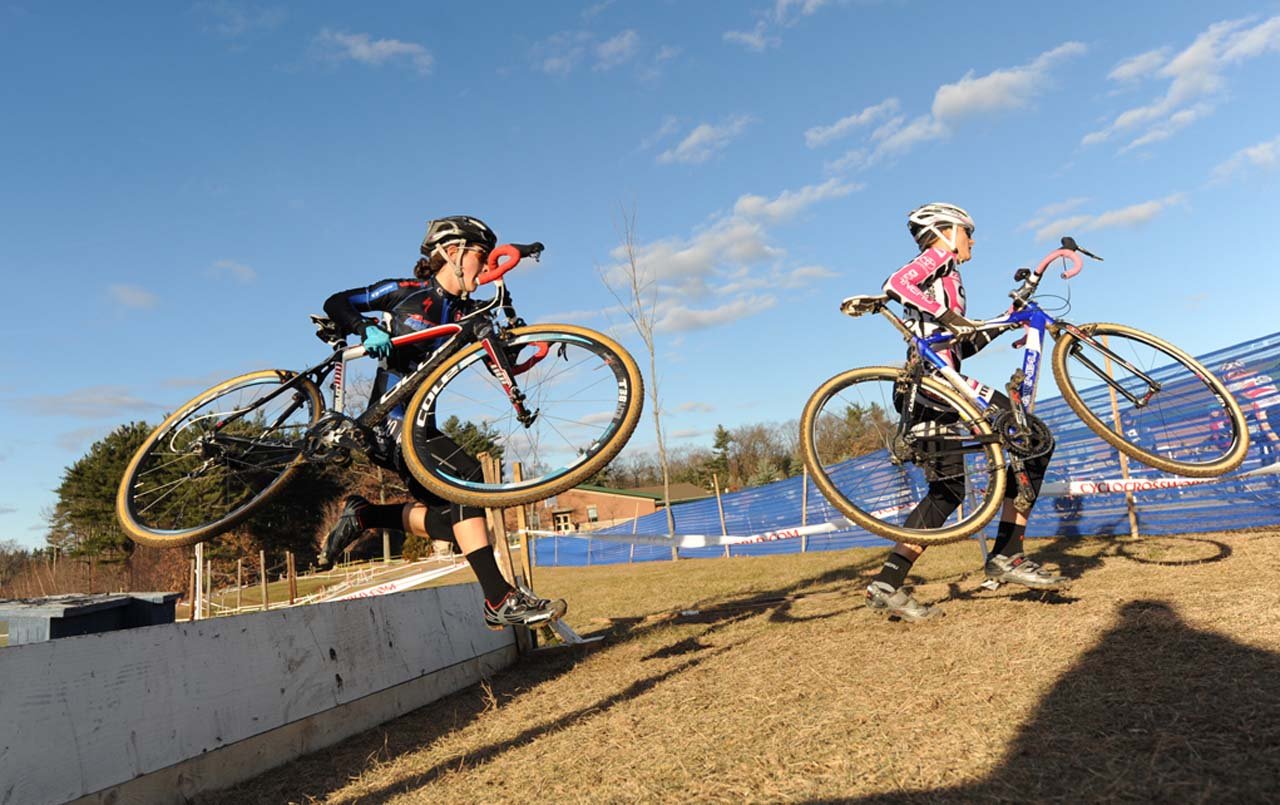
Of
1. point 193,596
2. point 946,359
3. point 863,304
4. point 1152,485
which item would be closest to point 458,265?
point 863,304

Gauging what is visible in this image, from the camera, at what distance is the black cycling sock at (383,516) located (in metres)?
5.40

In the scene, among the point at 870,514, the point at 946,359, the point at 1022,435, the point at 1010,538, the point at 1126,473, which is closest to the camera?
the point at 1022,435

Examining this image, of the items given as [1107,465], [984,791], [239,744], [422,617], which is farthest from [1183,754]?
[1107,465]

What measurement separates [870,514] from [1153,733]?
2637 mm

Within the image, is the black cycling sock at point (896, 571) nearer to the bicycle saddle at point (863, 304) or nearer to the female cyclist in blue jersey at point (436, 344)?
the bicycle saddle at point (863, 304)

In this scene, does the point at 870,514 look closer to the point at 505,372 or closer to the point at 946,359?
the point at 946,359

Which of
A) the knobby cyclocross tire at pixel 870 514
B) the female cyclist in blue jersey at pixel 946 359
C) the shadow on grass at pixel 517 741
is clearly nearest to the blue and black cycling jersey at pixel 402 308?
the shadow on grass at pixel 517 741

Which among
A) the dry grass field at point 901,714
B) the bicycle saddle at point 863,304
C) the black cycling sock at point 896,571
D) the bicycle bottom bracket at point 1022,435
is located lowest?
the dry grass field at point 901,714

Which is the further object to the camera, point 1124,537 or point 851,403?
point 1124,537

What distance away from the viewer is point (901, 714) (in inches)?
141

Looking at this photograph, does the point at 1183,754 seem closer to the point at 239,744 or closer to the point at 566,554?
the point at 239,744

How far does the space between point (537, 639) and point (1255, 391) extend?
888 centimetres

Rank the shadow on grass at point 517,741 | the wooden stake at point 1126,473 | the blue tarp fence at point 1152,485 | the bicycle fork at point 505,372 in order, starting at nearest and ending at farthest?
the shadow on grass at point 517,741
the bicycle fork at point 505,372
the blue tarp fence at point 1152,485
the wooden stake at point 1126,473

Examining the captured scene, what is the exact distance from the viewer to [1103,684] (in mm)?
3555
